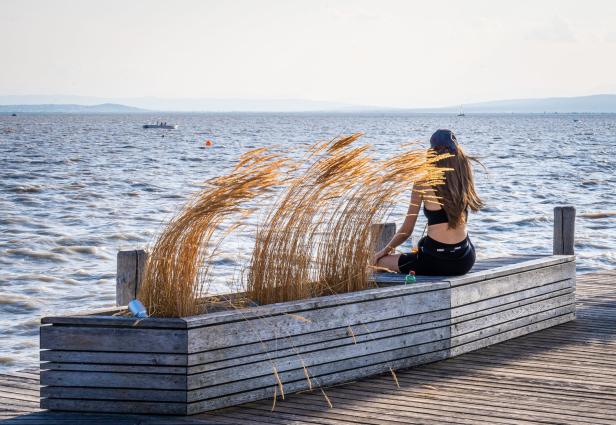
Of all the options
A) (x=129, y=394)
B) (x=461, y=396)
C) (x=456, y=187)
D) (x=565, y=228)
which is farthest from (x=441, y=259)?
(x=565, y=228)

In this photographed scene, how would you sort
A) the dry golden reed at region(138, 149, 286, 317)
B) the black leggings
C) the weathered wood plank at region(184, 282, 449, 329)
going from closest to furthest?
1. the weathered wood plank at region(184, 282, 449, 329)
2. the dry golden reed at region(138, 149, 286, 317)
3. the black leggings

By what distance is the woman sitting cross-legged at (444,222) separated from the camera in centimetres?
593

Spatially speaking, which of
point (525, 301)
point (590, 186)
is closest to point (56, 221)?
point (525, 301)

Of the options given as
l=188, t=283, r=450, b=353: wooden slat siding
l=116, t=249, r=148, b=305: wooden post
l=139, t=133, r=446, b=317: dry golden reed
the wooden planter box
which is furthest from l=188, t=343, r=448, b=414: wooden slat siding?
l=116, t=249, r=148, b=305: wooden post

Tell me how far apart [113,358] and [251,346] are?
697mm

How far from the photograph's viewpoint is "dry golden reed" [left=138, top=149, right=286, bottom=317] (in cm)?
484

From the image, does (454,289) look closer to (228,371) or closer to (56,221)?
(228,371)

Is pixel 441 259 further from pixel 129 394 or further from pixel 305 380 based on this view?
pixel 129 394

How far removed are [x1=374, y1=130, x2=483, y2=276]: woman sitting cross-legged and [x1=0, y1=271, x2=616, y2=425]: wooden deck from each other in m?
0.63

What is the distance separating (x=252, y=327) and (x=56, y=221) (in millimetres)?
16150

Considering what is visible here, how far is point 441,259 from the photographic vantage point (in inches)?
238

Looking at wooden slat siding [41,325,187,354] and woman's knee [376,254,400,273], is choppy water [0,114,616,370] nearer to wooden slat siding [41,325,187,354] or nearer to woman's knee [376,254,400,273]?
woman's knee [376,254,400,273]

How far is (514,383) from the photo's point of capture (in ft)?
17.6

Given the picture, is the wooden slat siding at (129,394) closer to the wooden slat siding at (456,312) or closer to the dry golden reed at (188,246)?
the wooden slat siding at (456,312)
